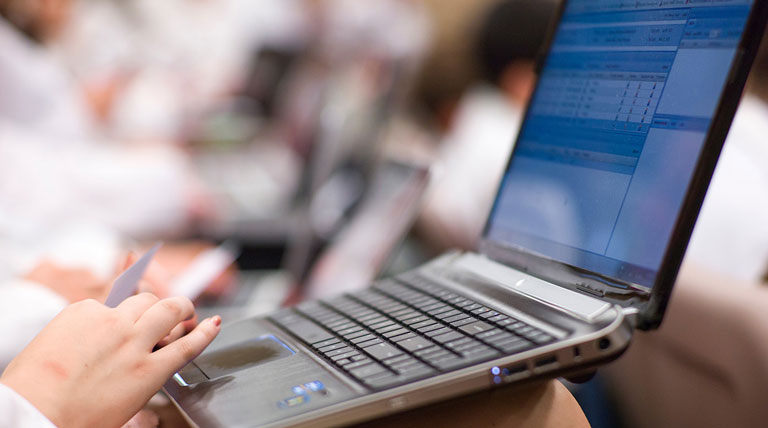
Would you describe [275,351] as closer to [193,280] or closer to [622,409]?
[193,280]

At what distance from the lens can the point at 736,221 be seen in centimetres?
98

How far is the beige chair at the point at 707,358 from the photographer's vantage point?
0.72 m

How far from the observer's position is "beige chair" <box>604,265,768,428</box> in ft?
2.35

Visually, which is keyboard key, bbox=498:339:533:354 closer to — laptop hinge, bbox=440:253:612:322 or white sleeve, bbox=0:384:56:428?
laptop hinge, bbox=440:253:612:322

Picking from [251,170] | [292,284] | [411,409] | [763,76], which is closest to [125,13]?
[251,170]

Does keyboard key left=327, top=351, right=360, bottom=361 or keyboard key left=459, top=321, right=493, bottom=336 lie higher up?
A: keyboard key left=459, top=321, right=493, bottom=336

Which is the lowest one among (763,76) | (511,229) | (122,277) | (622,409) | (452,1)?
(622,409)

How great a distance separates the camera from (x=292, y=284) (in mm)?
1074

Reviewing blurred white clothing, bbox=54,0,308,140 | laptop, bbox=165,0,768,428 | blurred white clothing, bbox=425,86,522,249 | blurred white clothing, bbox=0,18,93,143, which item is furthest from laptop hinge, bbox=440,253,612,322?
blurred white clothing, bbox=54,0,308,140

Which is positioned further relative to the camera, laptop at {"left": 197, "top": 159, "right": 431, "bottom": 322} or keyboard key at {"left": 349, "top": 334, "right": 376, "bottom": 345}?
laptop at {"left": 197, "top": 159, "right": 431, "bottom": 322}

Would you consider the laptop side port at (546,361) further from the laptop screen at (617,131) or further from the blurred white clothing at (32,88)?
the blurred white clothing at (32,88)

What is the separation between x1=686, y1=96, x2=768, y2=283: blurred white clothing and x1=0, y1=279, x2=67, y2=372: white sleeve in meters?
0.82

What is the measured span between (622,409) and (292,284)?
57cm

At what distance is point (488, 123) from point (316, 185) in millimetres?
617
